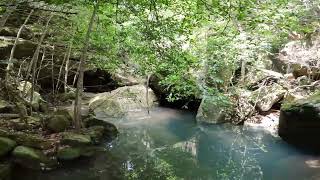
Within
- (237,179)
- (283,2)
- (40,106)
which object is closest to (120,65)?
(40,106)

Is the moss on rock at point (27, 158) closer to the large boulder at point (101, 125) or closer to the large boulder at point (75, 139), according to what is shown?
the large boulder at point (75, 139)

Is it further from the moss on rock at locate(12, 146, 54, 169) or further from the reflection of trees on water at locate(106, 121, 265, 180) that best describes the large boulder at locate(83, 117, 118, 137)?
the moss on rock at locate(12, 146, 54, 169)

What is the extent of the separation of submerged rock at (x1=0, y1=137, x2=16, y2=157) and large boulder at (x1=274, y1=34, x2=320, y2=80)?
11.8m

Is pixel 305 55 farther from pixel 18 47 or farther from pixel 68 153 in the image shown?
pixel 18 47

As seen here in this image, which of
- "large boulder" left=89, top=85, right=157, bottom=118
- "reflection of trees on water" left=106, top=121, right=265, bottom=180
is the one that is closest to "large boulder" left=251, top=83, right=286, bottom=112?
"reflection of trees on water" left=106, top=121, right=265, bottom=180

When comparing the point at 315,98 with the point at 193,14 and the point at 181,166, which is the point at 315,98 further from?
the point at 193,14

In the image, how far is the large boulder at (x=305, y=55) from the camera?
53.2ft

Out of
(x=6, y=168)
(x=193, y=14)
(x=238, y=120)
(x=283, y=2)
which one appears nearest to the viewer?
(x=283, y=2)

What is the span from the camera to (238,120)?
16.5 metres

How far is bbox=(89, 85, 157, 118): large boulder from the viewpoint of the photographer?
16.9 metres

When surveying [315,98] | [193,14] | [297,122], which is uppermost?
[193,14]

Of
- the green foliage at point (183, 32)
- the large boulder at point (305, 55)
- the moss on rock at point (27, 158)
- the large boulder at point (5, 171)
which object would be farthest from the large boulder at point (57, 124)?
the large boulder at point (305, 55)

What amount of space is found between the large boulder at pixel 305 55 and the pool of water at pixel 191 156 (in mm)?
3834

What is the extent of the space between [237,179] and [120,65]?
6.25m
